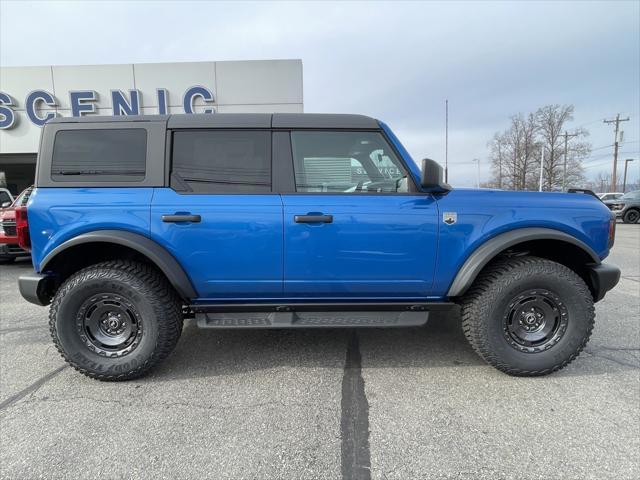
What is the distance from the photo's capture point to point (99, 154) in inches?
110

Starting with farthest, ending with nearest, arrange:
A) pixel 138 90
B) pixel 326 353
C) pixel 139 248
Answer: pixel 138 90, pixel 326 353, pixel 139 248

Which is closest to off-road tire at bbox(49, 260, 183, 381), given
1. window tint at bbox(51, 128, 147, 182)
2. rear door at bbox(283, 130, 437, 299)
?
window tint at bbox(51, 128, 147, 182)

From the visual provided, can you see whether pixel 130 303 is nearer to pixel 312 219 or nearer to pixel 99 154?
pixel 99 154

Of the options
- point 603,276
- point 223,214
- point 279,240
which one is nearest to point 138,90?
point 223,214

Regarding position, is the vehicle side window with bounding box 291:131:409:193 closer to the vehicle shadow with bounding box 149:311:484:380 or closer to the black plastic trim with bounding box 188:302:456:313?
the black plastic trim with bounding box 188:302:456:313

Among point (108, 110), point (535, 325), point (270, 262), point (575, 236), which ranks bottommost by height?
point (535, 325)

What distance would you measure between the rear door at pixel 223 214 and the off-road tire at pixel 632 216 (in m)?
21.2

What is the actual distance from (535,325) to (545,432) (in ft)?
2.97

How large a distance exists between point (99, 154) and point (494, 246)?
3084 mm

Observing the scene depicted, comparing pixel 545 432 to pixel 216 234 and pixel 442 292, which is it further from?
pixel 216 234

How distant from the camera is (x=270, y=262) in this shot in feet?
8.89

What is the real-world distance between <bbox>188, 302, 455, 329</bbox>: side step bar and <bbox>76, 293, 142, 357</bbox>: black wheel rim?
48 cm

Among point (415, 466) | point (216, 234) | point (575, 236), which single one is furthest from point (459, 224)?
point (216, 234)

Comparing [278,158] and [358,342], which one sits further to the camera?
[358,342]
